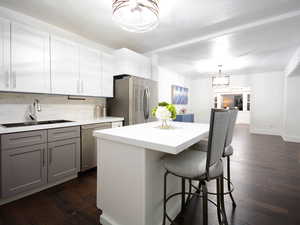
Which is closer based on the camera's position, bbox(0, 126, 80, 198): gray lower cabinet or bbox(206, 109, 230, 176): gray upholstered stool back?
bbox(206, 109, 230, 176): gray upholstered stool back

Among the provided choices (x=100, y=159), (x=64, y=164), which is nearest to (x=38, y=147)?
(x=64, y=164)

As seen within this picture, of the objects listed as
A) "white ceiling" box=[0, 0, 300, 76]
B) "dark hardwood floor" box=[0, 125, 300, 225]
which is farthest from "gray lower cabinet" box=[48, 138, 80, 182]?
"white ceiling" box=[0, 0, 300, 76]

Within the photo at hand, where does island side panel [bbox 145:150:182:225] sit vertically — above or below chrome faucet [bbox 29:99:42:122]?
below

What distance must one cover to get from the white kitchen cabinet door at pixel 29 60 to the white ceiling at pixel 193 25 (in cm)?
45

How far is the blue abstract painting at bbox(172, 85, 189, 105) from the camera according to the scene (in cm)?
625

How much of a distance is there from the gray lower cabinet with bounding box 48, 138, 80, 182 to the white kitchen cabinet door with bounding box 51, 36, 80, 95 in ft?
2.87

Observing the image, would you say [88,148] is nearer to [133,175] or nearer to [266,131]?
[133,175]

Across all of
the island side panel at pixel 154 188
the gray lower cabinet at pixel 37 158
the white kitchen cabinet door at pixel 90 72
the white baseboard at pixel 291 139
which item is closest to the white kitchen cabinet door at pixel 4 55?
the gray lower cabinet at pixel 37 158

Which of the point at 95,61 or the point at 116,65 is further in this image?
the point at 116,65

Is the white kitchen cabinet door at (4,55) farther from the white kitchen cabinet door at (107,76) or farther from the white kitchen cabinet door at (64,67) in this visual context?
the white kitchen cabinet door at (107,76)

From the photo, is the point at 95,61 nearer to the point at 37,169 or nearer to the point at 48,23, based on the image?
the point at 48,23

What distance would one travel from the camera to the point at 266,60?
14.6 ft

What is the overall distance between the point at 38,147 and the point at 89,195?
950 millimetres

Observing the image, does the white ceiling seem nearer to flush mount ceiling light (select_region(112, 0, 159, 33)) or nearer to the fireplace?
flush mount ceiling light (select_region(112, 0, 159, 33))
